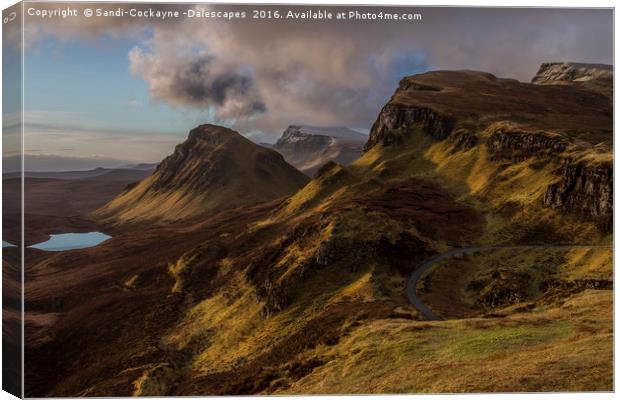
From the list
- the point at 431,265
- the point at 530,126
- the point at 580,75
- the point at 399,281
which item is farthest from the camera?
the point at 530,126

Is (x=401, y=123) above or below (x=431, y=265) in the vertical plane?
above

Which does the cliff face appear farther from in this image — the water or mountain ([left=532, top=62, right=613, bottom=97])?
the water

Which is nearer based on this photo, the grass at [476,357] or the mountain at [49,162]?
the grass at [476,357]

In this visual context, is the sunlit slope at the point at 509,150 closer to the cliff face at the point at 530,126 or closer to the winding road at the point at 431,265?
the cliff face at the point at 530,126

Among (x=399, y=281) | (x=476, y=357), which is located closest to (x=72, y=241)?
(x=399, y=281)

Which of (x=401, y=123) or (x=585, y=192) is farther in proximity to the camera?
(x=401, y=123)

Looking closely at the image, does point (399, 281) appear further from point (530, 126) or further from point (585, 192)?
point (530, 126)

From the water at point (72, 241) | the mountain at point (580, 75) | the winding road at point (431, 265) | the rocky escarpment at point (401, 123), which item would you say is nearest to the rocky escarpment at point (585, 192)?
the winding road at point (431, 265)
